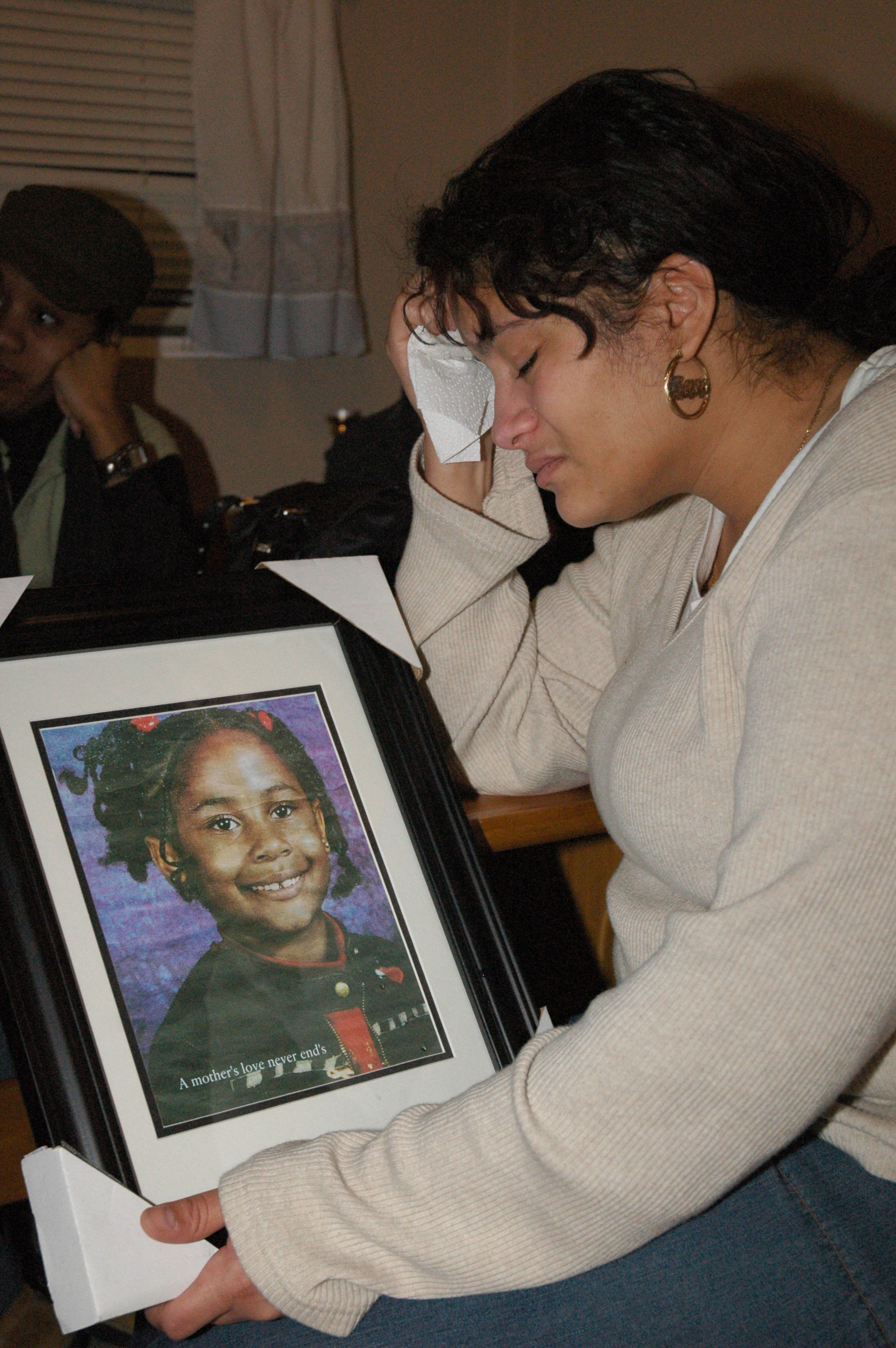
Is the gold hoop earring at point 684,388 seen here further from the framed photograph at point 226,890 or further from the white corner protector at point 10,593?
the white corner protector at point 10,593

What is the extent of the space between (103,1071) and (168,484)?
3.90ft

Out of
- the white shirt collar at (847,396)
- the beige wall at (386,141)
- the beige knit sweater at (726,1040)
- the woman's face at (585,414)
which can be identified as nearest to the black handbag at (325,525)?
the woman's face at (585,414)

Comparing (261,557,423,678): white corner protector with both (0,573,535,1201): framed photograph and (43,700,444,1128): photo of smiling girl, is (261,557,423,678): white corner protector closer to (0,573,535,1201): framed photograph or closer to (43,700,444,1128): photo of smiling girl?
(0,573,535,1201): framed photograph

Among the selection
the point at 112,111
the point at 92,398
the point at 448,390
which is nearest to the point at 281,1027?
the point at 448,390

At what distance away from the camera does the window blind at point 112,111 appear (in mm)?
2289

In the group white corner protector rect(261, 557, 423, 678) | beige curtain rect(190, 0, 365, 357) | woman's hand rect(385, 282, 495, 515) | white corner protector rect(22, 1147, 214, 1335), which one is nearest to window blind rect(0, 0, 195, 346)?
beige curtain rect(190, 0, 365, 357)

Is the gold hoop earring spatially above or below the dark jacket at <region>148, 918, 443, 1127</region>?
above

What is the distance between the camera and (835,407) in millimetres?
794

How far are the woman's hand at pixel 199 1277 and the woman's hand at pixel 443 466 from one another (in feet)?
2.09

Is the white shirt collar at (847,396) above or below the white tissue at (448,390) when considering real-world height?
below

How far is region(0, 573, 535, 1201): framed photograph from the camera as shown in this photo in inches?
24.4

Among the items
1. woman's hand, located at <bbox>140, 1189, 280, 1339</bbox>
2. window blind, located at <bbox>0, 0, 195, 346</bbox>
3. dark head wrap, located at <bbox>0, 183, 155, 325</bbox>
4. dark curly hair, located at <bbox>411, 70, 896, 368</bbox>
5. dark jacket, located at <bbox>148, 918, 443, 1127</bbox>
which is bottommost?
woman's hand, located at <bbox>140, 1189, 280, 1339</bbox>

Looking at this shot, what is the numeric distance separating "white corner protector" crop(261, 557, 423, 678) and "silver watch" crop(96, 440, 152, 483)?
0.87 meters

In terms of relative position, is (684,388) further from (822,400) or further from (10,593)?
(10,593)
